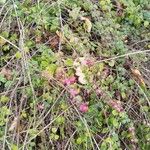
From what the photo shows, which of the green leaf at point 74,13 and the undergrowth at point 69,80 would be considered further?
the green leaf at point 74,13

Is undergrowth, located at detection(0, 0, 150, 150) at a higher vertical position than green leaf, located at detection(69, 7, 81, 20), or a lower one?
lower

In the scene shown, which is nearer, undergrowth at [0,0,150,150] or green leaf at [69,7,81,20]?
undergrowth at [0,0,150,150]

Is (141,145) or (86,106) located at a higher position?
(86,106)

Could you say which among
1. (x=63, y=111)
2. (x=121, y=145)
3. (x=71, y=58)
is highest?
(x=71, y=58)

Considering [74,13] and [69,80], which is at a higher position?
[74,13]

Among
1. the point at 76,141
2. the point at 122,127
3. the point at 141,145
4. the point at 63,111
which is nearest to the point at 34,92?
the point at 63,111

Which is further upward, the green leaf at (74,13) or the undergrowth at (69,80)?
the green leaf at (74,13)

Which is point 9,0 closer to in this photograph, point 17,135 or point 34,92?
point 34,92

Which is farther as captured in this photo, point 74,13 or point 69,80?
point 74,13
